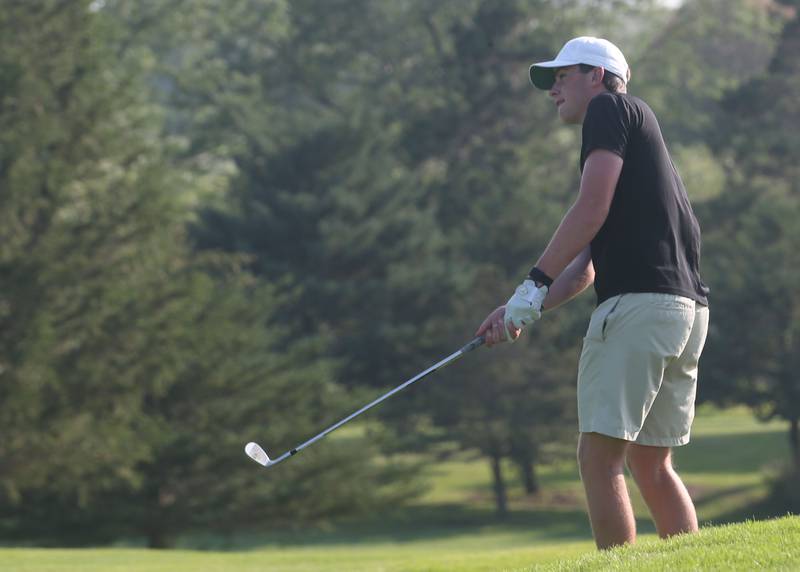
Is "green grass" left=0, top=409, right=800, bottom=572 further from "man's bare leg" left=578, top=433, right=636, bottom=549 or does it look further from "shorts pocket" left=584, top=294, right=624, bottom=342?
"shorts pocket" left=584, top=294, right=624, bottom=342

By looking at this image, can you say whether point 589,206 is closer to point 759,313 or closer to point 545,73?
point 545,73

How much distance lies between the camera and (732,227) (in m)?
36.0

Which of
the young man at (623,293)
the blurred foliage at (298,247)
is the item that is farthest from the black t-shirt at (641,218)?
the blurred foliage at (298,247)

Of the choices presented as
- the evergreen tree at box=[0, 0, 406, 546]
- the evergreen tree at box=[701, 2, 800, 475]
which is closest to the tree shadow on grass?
the evergreen tree at box=[0, 0, 406, 546]

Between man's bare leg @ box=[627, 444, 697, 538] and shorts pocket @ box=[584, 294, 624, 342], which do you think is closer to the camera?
shorts pocket @ box=[584, 294, 624, 342]

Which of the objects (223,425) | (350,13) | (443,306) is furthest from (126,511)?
(350,13)

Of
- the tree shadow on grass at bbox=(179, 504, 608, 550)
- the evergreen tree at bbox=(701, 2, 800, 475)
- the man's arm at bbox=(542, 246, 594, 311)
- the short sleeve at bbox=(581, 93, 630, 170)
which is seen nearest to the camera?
the short sleeve at bbox=(581, 93, 630, 170)

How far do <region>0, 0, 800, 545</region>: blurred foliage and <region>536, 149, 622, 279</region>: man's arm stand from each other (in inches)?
738

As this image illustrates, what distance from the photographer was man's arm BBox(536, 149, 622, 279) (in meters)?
4.93

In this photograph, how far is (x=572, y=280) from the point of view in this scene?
5516 millimetres

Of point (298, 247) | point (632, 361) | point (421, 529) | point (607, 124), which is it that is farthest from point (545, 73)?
point (298, 247)

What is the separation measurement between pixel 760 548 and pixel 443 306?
29448mm

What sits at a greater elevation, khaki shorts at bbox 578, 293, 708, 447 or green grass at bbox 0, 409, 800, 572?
khaki shorts at bbox 578, 293, 708, 447

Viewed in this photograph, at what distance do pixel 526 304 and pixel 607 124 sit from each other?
68 cm
